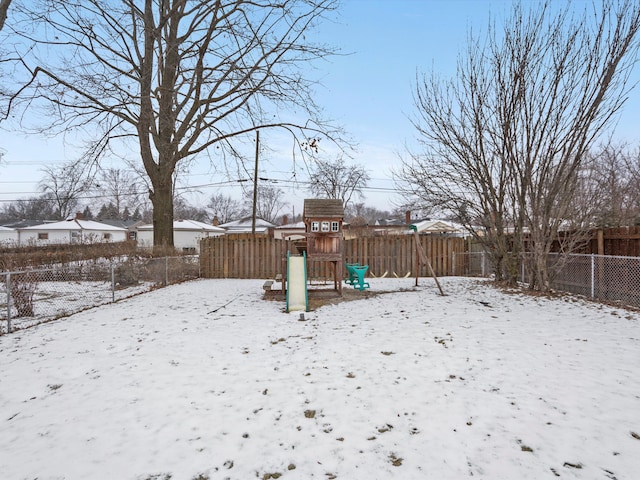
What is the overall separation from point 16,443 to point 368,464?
265 cm

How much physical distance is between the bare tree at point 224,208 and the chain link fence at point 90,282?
62.0 m

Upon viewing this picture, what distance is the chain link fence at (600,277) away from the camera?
7.83 meters

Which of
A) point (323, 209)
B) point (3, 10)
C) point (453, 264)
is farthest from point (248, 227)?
point (3, 10)

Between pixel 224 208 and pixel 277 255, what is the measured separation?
63747 mm

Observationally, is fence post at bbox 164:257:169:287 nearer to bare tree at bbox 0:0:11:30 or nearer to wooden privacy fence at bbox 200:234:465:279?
wooden privacy fence at bbox 200:234:465:279

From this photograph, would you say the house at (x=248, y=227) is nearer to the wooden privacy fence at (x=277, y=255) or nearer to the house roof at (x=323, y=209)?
the wooden privacy fence at (x=277, y=255)

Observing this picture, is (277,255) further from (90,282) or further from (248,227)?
(248,227)

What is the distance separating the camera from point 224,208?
75312 millimetres

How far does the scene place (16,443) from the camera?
266 cm

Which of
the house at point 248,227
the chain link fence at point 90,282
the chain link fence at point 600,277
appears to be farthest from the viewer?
the house at point 248,227

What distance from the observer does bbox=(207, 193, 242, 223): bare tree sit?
7494 centimetres

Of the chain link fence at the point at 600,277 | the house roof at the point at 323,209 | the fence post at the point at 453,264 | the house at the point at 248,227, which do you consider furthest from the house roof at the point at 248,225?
the chain link fence at the point at 600,277

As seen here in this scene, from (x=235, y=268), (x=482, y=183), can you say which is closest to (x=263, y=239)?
(x=235, y=268)

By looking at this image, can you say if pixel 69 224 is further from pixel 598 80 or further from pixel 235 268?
pixel 598 80
